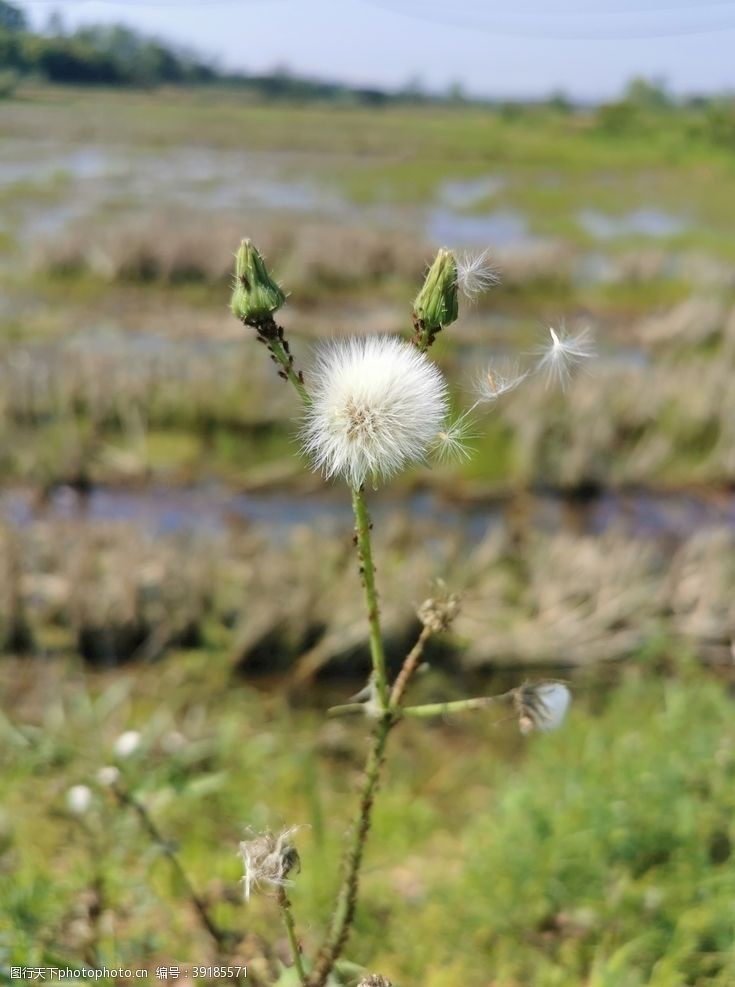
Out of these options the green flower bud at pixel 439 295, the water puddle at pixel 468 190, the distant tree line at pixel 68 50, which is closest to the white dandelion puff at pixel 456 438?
the green flower bud at pixel 439 295

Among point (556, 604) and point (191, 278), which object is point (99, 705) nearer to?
point (556, 604)

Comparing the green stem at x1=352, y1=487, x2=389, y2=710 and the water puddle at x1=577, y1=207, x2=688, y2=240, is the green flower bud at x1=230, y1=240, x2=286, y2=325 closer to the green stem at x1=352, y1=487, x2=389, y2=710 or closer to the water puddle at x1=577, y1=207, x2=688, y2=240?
the green stem at x1=352, y1=487, x2=389, y2=710

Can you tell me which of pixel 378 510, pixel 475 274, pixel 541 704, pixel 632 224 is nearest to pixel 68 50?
pixel 475 274

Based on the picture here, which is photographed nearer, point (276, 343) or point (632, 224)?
point (276, 343)

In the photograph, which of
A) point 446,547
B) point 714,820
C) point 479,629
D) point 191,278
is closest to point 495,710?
point 479,629

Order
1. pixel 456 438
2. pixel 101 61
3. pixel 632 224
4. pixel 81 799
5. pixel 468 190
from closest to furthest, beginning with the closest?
pixel 456 438 → pixel 81 799 → pixel 101 61 → pixel 632 224 → pixel 468 190

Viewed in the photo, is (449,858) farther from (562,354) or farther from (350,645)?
(562,354)

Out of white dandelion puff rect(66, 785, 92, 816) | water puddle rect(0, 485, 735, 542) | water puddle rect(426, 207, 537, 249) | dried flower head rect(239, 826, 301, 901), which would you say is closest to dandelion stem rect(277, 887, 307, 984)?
dried flower head rect(239, 826, 301, 901)
